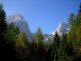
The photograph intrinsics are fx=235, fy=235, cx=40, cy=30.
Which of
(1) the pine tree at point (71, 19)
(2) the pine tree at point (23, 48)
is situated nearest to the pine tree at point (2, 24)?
(2) the pine tree at point (23, 48)

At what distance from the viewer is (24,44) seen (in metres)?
68.9

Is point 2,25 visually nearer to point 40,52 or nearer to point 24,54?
point 24,54

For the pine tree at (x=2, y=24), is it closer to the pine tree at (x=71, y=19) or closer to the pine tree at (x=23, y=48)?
the pine tree at (x=23, y=48)

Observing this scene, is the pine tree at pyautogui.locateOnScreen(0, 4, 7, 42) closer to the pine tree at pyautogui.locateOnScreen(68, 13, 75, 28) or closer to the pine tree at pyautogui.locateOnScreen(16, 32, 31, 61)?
the pine tree at pyautogui.locateOnScreen(16, 32, 31, 61)

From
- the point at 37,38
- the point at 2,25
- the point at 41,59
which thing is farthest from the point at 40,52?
the point at 2,25

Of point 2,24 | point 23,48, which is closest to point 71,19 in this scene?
point 23,48

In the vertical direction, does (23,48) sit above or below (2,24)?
below

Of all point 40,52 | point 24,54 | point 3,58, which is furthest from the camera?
point 40,52

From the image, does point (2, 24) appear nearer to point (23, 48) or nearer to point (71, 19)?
point (23, 48)

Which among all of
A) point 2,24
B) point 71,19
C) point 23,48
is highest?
point 71,19

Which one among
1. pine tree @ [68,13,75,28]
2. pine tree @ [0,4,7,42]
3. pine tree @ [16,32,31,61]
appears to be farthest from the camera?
pine tree @ [68,13,75,28]

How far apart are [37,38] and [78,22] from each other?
3848cm

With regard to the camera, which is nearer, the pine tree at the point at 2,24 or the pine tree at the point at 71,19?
the pine tree at the point at 2,24

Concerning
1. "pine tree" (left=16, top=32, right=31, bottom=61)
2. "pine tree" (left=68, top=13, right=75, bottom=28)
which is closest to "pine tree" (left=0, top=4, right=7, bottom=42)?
"pine tree" (left=16, top=32, right=31, bottom=61)
